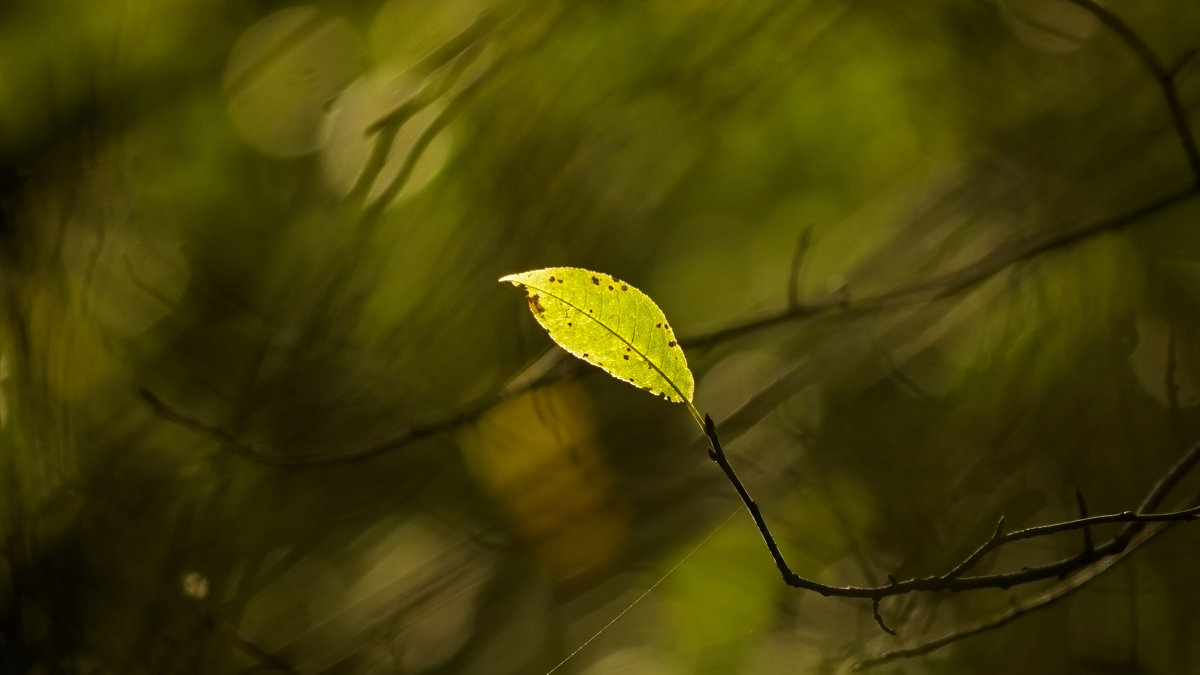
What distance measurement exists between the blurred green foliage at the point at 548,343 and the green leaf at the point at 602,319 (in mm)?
669

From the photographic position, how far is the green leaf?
54 cm

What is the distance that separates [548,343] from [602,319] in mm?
824

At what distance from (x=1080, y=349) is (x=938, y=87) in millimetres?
536

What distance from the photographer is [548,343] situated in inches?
53.9

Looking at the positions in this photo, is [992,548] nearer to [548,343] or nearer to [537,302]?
[537,302]

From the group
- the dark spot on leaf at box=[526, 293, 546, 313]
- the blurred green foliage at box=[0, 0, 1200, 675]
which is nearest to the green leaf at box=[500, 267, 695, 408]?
the dark spot on leaf at box=[526, 293, 546, 313]

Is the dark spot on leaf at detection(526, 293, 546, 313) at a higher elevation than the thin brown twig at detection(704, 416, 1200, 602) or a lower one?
higher

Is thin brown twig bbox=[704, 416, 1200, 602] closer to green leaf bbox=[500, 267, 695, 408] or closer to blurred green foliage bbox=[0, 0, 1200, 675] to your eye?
green leaf bbox=[500, 267, 695, 408]

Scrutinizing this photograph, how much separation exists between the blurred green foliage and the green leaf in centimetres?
67

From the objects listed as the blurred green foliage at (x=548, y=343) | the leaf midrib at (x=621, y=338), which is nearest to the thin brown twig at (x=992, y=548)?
the leaf midrib at (x=621, y=338)

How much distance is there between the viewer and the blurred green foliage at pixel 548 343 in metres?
1.35

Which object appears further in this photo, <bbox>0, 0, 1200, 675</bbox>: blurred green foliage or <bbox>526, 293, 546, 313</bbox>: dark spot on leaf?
<bbox>0, 0, 1200, 675</bbox>: blurred green foliage

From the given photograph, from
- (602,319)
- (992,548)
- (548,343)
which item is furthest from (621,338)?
(548,343)

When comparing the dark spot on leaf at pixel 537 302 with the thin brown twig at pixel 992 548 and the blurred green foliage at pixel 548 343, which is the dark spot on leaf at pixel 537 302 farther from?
the blurred green foliage at pixel 548 343
